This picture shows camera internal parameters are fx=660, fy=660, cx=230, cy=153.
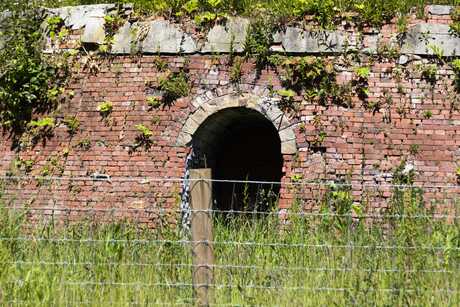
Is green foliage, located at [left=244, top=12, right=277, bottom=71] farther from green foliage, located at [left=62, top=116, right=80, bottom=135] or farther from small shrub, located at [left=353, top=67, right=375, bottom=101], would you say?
green foliage, located at [left=62, top=116, right=80, bottom=135]

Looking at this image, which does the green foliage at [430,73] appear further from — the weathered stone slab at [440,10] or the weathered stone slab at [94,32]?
the weathered stone slab at [94,32]

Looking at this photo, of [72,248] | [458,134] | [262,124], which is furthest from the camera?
[262,124]

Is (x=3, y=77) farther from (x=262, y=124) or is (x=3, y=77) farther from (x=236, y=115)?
(x=262, y=124)

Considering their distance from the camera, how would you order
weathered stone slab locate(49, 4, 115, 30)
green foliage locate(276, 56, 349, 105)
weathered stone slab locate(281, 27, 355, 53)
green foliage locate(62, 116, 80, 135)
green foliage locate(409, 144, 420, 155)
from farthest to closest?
weathered stone slab locate(49, 4, 115, 30) → green foliage locate(62, 116, 80, 135) → weathered stone slab locate(281, 27, 355, 53) → green foliage locate(276, 56, 349, 105) → green foliage locate(409, 144, 420, 155)

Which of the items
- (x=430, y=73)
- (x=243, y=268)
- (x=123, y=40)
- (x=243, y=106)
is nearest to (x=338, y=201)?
(x=243, y=106)

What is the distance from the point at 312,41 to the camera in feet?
30.6

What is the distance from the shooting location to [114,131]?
377 inches

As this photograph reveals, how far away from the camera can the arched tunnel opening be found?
10945 millimetres

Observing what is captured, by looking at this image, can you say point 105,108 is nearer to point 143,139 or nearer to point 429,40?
point 143,139

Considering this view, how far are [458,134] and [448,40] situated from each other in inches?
51.9

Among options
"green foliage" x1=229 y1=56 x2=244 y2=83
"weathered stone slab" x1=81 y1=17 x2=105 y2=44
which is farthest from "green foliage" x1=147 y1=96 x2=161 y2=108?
"weathered stone slab" x1=81 y1=17 x2=105 y2=44

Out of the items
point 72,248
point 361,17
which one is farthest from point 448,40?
point 72,248

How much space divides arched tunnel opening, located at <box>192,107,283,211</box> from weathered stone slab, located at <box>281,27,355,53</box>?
1.54 meters

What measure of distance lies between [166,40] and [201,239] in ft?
17.4
